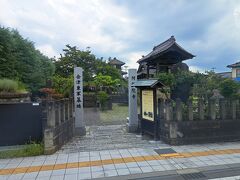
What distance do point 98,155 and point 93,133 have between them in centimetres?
389

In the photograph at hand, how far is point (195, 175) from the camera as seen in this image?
4922 millimetres

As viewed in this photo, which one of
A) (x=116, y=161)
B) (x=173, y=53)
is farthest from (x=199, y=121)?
(x=116, y=161)

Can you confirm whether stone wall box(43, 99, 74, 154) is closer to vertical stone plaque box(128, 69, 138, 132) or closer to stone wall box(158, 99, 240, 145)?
vertical stone plaque box(128, 69, 138, 132)

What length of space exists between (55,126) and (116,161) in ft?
8.05

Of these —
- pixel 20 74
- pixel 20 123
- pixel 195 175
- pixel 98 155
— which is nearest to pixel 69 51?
pixel 20 74

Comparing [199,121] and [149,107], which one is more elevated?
[149,107]

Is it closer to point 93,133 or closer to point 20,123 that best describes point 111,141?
point 93,133

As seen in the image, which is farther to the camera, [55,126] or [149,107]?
[149,107]

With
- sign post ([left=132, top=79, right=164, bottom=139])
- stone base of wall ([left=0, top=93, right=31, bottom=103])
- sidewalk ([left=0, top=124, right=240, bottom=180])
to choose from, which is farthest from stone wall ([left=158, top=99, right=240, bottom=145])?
stone base of wall ([left=0, top=93, right=31, bottom=103])

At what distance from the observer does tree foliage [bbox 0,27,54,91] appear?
14664mm

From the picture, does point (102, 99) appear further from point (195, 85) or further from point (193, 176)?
point (193, 176)

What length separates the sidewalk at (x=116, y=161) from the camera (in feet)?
16.8

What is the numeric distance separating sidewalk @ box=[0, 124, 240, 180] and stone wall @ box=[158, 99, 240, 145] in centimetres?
47

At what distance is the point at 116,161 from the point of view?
231 inches
